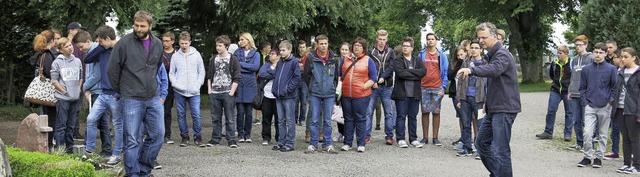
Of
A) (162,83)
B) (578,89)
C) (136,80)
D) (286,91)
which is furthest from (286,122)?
(578,89)

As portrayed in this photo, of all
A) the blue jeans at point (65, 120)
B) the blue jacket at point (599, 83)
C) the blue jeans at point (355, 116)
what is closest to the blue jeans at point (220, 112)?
the blue jeans at point (355, 116)

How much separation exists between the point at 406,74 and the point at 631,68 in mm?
3187

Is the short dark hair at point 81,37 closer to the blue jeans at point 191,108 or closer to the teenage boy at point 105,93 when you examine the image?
the teenage boy at point 105,93

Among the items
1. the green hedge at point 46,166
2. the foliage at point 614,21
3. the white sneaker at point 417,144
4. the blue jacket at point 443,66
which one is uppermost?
the foliage at point 614,21

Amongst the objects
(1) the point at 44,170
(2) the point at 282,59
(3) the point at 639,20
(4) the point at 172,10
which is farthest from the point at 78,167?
(4) the point at 172,10

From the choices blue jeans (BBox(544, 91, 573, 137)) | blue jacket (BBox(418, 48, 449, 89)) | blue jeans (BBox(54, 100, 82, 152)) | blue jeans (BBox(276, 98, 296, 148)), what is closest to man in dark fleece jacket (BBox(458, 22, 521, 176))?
blue jeans (BBox(276, 98, 296, 148))

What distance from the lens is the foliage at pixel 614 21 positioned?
16.6 metres

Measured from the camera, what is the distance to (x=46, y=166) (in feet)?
22.3

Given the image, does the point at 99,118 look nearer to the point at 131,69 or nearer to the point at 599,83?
the point at 131,69

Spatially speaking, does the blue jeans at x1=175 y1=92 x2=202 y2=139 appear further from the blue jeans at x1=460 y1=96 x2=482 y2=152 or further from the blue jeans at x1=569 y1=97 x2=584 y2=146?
the blue jeans at x1=569 y1=97 x2=584 y2=146

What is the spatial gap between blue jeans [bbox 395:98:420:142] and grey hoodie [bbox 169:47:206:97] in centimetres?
315

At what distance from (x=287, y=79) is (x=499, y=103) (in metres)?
3.82

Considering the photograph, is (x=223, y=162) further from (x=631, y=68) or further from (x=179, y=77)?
(x=631, y=68)

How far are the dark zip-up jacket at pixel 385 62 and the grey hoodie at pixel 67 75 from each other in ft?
14.9
